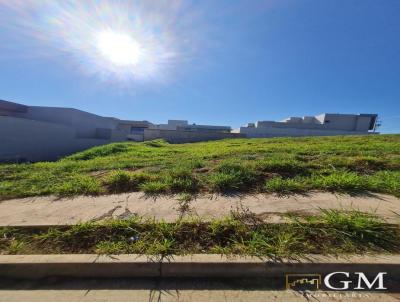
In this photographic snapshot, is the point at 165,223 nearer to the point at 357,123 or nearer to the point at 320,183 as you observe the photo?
the point at 320,183

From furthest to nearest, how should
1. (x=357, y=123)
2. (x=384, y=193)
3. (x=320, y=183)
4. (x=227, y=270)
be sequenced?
(x=357, y=123) < (x=320, y=183) < (x=384, y=193) < (x=227, y=270)

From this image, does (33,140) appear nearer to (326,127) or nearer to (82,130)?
(82,130)

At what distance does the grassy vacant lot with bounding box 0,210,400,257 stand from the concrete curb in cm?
10

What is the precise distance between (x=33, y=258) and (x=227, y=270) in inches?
71.8

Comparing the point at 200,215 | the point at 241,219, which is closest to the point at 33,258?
the point at 200,215

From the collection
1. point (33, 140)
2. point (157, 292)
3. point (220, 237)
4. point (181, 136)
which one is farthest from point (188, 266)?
point (181, 136)

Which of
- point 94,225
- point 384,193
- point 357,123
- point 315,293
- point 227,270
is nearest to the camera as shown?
point 315,293

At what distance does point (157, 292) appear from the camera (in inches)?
59.6

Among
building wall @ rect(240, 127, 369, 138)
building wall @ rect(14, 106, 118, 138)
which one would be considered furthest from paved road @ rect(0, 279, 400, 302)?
building wall @ rect(240, 127, 369, 138)

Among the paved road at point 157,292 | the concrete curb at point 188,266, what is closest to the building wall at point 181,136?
the concrete curb at point 188,266

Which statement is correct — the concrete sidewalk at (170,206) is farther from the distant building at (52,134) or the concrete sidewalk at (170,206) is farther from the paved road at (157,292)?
the distant building at (52,134)

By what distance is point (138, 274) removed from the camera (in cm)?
169

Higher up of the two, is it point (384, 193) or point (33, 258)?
point (384, 193)

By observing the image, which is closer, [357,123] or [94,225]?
[94,225]
